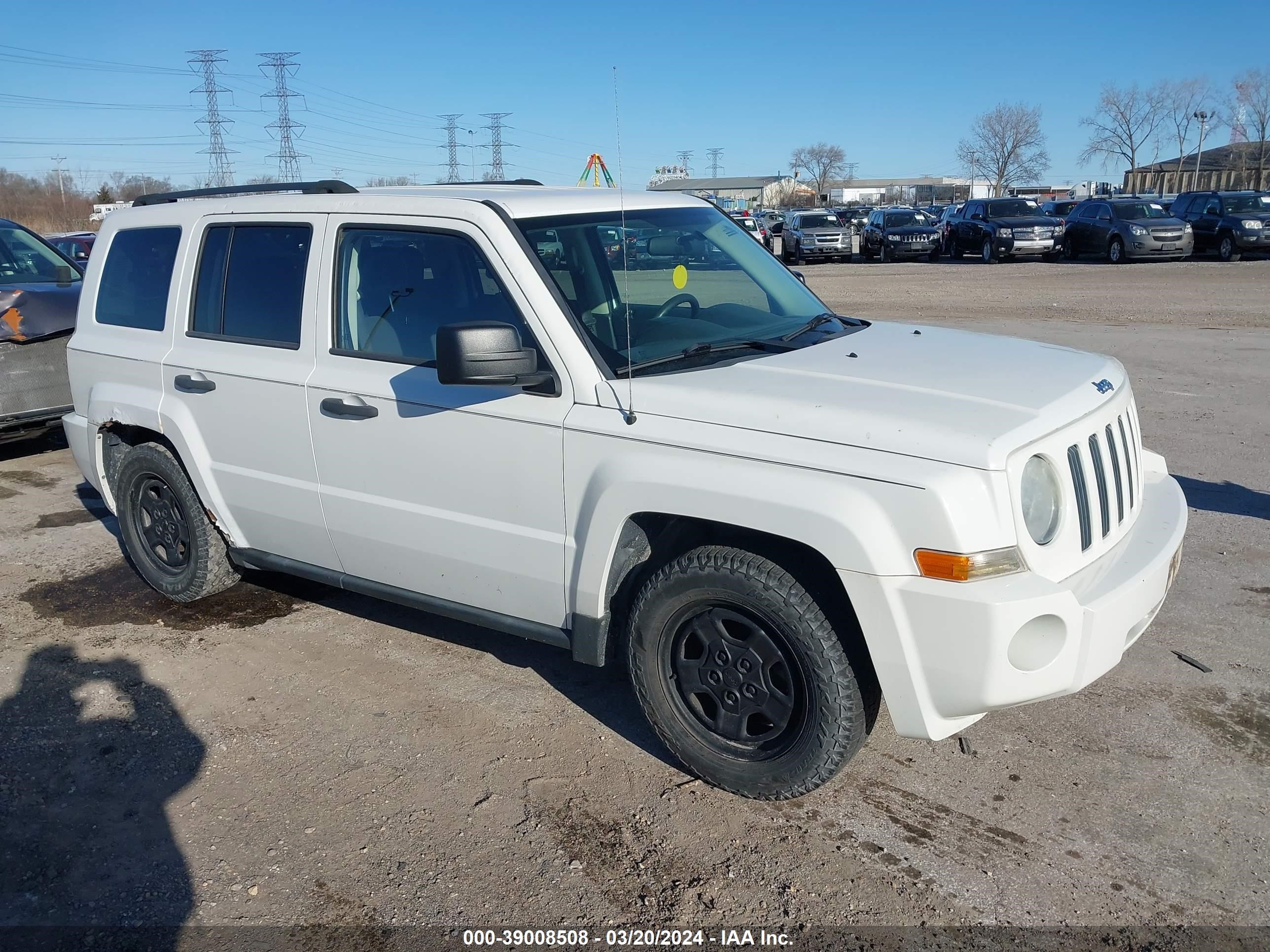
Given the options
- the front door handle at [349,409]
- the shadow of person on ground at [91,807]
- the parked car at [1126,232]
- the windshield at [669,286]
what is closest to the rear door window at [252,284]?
the front door handle at [349,409]

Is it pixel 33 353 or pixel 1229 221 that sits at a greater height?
pixel 1229 221

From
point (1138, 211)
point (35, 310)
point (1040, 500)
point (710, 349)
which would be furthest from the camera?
point (1138, 211)

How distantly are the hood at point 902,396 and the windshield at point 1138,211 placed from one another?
2647cm

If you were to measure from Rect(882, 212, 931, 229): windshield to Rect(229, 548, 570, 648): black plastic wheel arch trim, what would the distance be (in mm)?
32559

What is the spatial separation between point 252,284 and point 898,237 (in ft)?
106

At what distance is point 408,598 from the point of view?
171 inches

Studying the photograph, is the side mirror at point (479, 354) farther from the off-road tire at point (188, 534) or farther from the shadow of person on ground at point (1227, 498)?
the shadow of person on ground at point (1227, 498)

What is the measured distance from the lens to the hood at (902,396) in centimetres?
306

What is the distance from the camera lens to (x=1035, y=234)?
30.0m

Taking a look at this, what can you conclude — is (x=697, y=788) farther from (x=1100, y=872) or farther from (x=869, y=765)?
(x=1100, y=872)

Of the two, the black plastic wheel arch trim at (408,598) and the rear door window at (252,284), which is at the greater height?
the rear door window at (252,284)

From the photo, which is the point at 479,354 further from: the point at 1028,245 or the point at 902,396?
the point at 1028,245

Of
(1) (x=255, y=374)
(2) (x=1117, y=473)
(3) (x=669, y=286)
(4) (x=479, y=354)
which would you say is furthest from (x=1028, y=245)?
(4) (x=479, y=354)

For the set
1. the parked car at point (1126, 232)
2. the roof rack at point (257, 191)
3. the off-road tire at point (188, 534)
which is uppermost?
the roof rack at point (257, 191)
